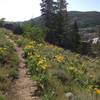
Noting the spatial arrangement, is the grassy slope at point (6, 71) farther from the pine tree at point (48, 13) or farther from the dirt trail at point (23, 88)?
the pine tree at point (48, 13)

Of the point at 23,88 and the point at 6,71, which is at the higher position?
the point at 6,71

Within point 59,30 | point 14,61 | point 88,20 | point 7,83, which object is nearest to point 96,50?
point 59,30

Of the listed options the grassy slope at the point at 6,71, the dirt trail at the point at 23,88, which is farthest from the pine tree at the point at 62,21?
the dirt trail at the point at 23,88

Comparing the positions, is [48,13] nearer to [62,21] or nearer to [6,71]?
[62,21]

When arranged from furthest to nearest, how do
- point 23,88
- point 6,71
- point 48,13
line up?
point 48,13
point 6,71
point 23,88

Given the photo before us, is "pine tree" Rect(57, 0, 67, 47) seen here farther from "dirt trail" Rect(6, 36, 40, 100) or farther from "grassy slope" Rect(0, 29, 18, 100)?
"dirt trail" Rect(6, 36, 40, 100)

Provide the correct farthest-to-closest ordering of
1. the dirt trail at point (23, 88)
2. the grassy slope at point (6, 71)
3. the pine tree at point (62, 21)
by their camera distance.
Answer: the pine tree at point (62, 21), the grassy slope at point (6, 71), the dirt trail at point (23, 88)

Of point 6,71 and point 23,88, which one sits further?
point 6,71

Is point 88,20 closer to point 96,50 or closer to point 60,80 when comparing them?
point 96,50

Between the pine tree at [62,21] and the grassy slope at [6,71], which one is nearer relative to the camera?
the grassy slope at [6,71]

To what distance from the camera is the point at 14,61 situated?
16.5m

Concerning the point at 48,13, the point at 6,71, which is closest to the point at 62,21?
the point at 48,13

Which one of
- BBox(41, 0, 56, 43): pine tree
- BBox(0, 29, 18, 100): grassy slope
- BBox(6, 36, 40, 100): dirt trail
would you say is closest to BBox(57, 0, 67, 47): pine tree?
BBox(41, 0, 56, 43): pine tree

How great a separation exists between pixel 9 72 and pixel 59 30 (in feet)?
136
